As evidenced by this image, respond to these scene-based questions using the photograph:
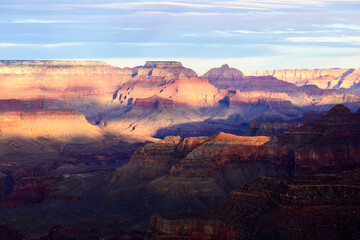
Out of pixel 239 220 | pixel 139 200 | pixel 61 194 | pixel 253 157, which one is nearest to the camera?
pixel 239 220

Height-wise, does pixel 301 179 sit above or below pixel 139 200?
above

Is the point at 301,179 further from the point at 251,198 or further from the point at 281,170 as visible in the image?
the point at 281,170

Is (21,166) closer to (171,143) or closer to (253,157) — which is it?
(171,143)

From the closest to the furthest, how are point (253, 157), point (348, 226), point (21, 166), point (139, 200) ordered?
point (348, 226)
point (139, 200)
point (253, 157)
point (21, 166)

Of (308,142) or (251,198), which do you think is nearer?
(251,198)

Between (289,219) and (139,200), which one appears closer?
(289,219)

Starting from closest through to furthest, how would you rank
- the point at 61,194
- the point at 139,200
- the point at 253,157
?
the point at 139,200 < the point at 253,157 < the point at 61,194

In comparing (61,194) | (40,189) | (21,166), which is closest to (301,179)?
(61,194)

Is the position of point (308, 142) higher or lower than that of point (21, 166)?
higher

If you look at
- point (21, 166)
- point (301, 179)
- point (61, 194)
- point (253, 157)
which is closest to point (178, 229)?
point (301, 179)

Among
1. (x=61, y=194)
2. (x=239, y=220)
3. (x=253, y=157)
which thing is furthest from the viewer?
(x=61, y=194)
